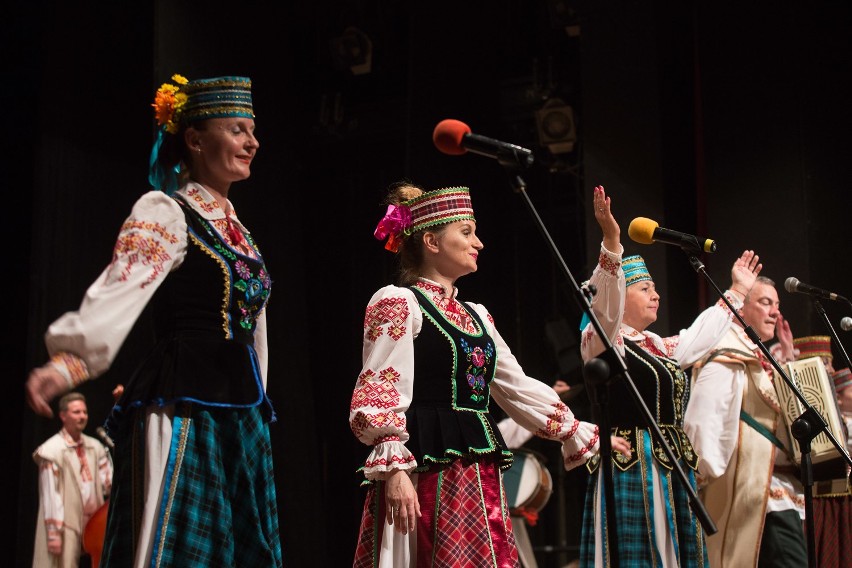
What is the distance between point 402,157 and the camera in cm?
835

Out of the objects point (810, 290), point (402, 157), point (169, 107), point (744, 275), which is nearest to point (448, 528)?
point (169, 107)

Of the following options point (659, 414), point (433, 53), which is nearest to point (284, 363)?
point (433, 53)

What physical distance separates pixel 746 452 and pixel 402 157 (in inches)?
164

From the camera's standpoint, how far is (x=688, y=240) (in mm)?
3268

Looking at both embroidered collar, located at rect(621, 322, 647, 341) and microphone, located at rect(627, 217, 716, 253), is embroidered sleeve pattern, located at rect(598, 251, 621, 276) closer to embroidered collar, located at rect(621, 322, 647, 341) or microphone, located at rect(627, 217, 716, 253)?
microphone, located at rect(627, 217, 716, 253)

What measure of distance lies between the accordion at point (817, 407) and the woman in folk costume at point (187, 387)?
297 cm

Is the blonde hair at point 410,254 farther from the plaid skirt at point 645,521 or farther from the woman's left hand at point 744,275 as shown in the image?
the woman's left hand at point 744,275

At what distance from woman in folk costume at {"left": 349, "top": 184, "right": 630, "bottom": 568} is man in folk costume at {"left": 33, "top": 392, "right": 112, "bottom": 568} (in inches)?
199

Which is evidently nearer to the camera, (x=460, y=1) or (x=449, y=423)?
(x=449, y=423)

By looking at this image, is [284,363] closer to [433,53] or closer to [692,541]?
[433,53]

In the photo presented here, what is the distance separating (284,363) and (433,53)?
1.93 metres

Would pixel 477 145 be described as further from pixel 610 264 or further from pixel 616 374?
pixel 610 264

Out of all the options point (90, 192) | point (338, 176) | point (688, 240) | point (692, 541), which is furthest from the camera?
point (338, 176)

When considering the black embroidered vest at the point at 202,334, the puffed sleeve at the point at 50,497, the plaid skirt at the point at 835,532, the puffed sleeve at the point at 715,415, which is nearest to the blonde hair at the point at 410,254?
the black embroidered vest at the point at 202,334
